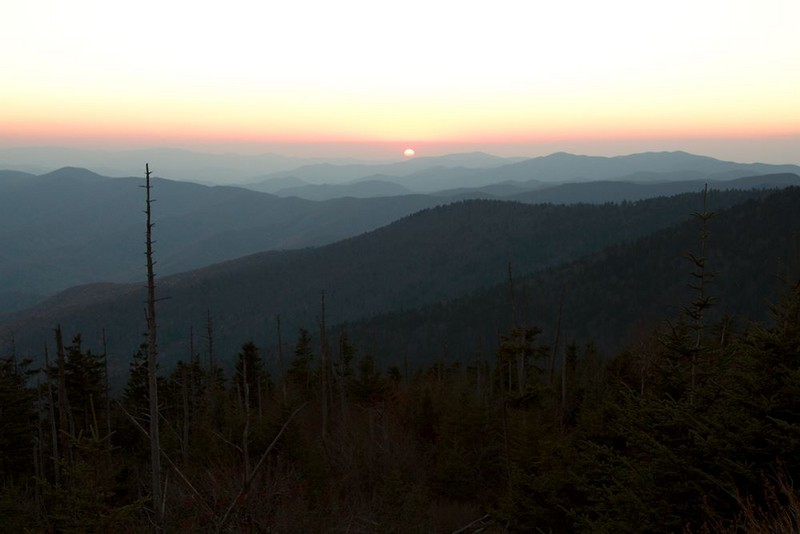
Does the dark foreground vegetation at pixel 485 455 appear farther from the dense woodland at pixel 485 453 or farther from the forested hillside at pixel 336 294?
the forested hillside at pixel 336 294

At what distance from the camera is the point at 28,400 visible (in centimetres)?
3038

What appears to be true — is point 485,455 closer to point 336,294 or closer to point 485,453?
point 485,453

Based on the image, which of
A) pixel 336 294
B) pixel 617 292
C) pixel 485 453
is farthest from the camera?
pixel 336 294

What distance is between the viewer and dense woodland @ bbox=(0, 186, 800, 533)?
8.61m

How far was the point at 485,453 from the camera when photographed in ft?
88.7

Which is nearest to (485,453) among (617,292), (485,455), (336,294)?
(485,455)

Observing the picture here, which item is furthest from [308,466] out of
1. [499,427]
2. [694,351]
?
[694,351]

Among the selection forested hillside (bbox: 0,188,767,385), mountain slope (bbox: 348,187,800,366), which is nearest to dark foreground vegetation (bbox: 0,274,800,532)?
mountain slope (bbox: 348,187,800,366)

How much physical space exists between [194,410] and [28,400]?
34.8ft

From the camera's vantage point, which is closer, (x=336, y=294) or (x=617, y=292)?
(x=617, y=292)

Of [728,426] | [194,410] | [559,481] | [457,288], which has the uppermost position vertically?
[728,426]

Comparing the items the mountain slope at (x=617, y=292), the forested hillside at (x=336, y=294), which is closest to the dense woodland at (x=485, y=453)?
the mountain slope at (x=617, y=292)

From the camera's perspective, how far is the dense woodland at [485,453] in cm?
861

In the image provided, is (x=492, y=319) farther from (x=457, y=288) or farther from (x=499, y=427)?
(x=499, y=427)
